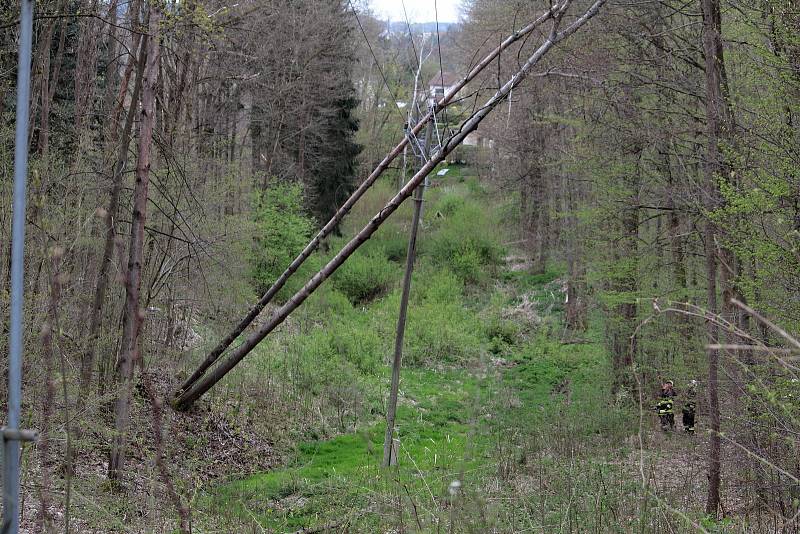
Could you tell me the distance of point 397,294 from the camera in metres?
30.6

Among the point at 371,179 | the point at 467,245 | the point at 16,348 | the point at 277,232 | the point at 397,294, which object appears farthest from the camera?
the point at 467,245

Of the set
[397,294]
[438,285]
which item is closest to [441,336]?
[397,294]

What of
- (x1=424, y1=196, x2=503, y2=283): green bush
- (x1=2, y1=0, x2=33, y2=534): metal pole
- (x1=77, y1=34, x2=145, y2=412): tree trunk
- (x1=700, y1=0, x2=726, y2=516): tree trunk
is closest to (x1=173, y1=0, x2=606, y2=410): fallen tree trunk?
(x1=77, y1=34, x2=145, y2=412): tree trunk

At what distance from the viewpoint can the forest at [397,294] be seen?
6184mm

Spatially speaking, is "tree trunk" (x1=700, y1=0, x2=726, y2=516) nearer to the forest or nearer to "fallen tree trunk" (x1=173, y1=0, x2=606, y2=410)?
the forest

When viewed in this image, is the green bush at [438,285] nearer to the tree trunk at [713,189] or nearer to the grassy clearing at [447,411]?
the grassy clearing at [447,411]

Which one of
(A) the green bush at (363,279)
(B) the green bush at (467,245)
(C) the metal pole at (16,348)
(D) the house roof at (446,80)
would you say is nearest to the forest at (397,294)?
(C) the metal pole at (16,348)

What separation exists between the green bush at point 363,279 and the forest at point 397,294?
13cm

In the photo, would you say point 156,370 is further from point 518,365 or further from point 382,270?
point 382,270

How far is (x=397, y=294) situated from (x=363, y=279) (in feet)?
6.53

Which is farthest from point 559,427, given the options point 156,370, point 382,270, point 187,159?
point 382,270

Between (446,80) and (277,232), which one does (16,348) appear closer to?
(277,232)

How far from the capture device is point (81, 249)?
37.2ft

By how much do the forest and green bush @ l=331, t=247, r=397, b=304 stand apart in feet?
0.41
